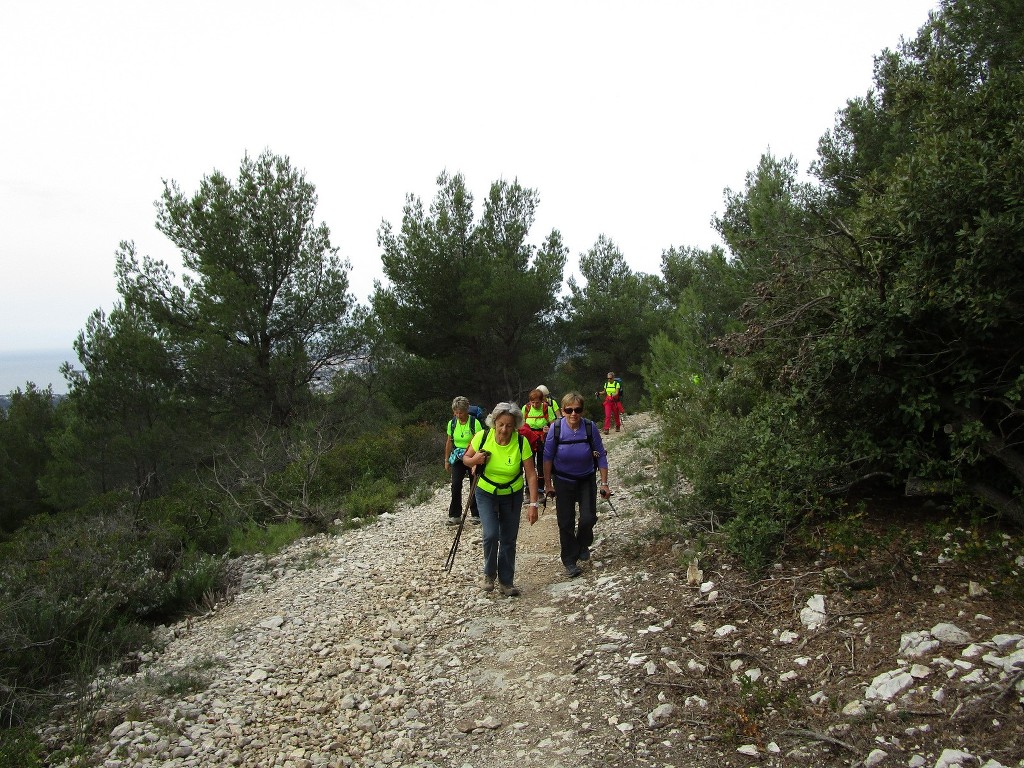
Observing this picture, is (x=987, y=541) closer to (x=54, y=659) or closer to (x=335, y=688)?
(x=335, y=688)

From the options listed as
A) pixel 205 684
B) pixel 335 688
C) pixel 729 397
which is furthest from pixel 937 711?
pixel 729 397

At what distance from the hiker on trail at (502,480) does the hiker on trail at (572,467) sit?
10.9 inches

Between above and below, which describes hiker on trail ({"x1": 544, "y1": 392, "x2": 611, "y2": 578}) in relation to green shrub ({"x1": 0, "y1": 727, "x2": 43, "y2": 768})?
above

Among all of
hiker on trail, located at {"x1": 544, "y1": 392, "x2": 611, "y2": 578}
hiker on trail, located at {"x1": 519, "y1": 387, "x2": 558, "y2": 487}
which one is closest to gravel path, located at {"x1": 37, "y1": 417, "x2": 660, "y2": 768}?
hiker on trail, located at {"x1": 544, "y1": 392, "x2": 611, "y2": 578}

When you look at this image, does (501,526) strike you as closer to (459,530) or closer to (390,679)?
(459,530)

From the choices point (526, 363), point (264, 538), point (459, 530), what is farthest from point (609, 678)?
point (526, 363)

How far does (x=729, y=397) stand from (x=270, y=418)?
1406 cm

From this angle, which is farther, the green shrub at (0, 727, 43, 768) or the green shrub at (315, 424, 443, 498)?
the green shrub at (315, 424, 443, 498)

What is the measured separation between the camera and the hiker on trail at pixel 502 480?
227 inches

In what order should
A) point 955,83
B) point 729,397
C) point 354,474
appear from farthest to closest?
point 354,474
point 729,397
point 955,83

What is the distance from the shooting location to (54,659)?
5234 mm

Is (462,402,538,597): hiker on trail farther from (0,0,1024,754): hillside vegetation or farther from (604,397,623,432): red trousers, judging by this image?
(604,397,623,432): red trousers

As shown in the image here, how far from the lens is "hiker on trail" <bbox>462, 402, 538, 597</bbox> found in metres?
5.75

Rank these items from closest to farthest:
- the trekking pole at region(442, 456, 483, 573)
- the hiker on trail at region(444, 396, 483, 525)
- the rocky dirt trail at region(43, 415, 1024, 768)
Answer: the rocky dirt trail at region(43, 415, 1024, 768)
the trekking pole at region(442, 456, 483, 573)
the hiker on trail at region(444, 396, 483, 525)
